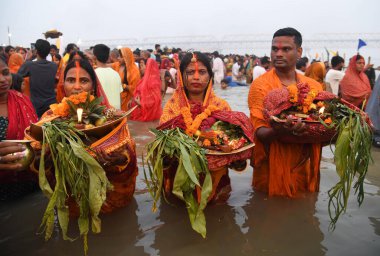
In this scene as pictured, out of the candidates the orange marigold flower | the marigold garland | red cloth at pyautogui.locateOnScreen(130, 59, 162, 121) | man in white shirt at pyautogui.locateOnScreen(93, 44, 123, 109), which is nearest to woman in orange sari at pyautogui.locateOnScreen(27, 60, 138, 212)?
the marigold garland

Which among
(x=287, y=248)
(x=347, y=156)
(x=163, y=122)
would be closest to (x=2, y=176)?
(x=163, y=122)

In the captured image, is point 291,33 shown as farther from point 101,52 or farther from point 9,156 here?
point 101,52

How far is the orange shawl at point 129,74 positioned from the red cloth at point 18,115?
14.3 ft

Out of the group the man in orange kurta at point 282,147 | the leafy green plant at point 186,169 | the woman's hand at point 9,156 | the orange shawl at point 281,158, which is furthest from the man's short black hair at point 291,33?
the woman's hand at point 9,156

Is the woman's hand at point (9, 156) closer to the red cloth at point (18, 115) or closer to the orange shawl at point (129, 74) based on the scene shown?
the red cloth at point (18, 115)

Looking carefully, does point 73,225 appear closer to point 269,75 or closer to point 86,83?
point 86,83

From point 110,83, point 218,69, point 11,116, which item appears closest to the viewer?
point 11,116

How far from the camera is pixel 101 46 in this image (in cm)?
666

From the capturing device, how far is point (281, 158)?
Answer: 403 cm

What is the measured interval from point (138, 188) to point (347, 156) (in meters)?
2.65

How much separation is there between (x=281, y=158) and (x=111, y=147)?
6.39ft

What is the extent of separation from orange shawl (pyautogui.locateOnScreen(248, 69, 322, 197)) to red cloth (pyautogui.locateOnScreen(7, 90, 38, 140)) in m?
2.39

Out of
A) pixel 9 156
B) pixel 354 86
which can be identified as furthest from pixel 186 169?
pixel 354 86

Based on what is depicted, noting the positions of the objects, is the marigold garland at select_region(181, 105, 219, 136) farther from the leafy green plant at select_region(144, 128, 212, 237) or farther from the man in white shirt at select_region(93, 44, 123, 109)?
the man in white shirt at select_region(93, 44, 123, 109)
